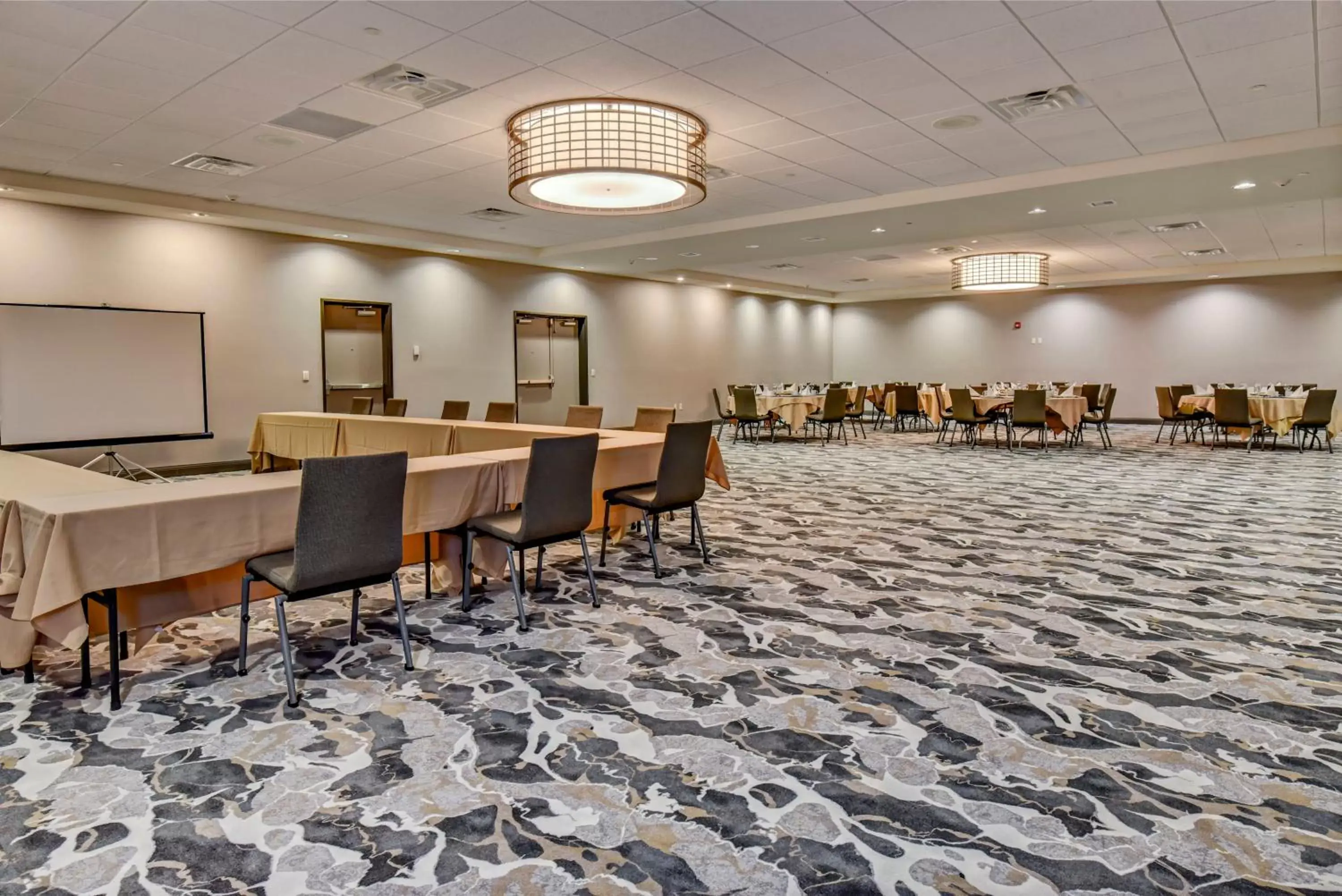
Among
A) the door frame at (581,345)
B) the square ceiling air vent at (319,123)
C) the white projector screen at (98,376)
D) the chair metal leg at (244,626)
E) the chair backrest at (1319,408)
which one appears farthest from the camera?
the door frame at (581,345)

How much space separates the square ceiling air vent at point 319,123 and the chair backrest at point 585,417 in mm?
3003

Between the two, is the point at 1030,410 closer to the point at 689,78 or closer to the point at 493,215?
the point at 493,215

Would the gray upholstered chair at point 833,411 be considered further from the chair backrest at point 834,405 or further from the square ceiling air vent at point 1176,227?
the square ceiling air vent at point 1176,227

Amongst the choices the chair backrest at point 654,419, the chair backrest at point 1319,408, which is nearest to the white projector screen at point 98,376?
the chair backrest at point 654,419

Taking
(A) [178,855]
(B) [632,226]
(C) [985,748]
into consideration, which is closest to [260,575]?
(A) [178,855]

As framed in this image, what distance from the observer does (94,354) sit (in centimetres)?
882

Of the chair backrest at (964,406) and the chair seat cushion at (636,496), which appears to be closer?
the chair seat cushion at (636,496)

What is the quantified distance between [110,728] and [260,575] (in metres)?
0.73

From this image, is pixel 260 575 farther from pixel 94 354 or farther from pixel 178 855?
pixel 94 354

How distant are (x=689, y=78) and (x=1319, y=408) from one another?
38.6 ft

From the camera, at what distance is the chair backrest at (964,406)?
13.4m

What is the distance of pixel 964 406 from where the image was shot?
13438 mm

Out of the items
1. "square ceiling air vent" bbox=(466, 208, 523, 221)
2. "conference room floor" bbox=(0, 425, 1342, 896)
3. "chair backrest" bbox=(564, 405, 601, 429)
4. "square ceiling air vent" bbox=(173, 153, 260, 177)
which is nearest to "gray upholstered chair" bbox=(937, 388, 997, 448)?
"square ceiling air vent" bbox=(466, 208, 523, 221)

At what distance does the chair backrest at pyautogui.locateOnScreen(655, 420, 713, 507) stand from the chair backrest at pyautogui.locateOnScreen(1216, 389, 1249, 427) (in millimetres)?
11060
